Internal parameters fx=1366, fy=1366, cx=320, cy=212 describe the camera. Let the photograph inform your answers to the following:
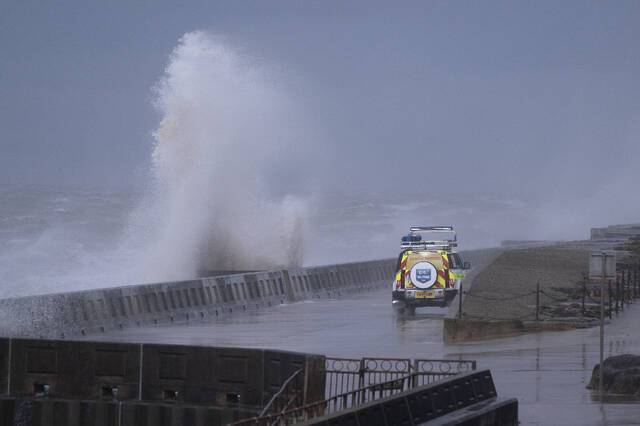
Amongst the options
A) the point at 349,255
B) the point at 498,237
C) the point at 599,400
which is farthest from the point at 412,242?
the point at 498,237

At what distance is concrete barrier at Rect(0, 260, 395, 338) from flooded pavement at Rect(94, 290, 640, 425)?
18.7 inches

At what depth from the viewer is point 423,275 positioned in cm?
2858

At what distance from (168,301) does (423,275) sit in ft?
18.1

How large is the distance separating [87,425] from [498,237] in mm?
90830

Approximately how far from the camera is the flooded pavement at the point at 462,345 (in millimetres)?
15656

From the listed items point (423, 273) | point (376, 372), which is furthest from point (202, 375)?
point (423, 273)

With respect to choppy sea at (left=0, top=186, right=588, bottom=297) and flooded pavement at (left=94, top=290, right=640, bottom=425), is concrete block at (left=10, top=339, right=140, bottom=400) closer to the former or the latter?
flooded pavement at (left=94, top=290, right=640, bottom=425)

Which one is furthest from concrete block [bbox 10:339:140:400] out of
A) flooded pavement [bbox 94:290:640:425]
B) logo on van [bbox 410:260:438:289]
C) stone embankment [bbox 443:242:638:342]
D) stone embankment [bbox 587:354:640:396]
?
logo on van [bbox 410:260:438:289]

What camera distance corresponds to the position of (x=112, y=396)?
1678cm

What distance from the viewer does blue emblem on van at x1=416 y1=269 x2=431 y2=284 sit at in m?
28.6

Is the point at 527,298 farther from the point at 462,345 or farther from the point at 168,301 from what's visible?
the point at 462,345

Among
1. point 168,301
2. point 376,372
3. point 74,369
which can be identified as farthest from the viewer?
point 168,301

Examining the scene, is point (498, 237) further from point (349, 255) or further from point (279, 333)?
point (279, 333)

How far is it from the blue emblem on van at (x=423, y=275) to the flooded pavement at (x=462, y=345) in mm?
819
